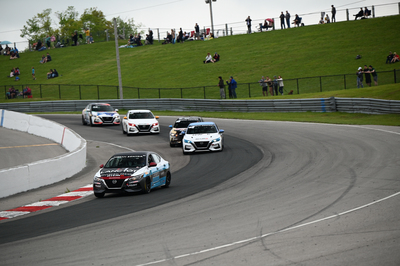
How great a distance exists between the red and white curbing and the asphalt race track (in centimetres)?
54

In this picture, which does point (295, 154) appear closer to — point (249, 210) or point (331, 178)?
point (331, 178)

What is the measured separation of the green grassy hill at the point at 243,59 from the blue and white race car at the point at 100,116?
17.1 m

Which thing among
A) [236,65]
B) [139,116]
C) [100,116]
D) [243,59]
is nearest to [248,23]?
[243,59]

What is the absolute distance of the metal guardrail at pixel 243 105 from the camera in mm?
28828

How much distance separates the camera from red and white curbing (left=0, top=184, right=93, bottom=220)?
11.2 meters

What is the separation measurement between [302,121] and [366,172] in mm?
15141

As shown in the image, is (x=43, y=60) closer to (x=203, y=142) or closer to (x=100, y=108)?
(x=100, y=108)

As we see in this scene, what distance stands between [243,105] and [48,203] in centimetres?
2532

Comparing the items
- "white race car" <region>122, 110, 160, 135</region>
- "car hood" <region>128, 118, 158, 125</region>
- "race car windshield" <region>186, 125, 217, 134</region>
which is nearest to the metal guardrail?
"white race car" <region>122, 110, 160, 135</region>

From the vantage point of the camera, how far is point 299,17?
A: 208 feet

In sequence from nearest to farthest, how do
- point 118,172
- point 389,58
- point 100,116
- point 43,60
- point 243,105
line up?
point 118,172 → point 100,116 → point 243,105 → point 389,58 → point 43,60

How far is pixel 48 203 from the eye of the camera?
12398mm

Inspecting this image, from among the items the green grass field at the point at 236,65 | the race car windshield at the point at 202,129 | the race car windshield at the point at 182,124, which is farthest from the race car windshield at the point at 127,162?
the green grass field at the point at 236,65

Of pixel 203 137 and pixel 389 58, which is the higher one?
pixel 389 58
